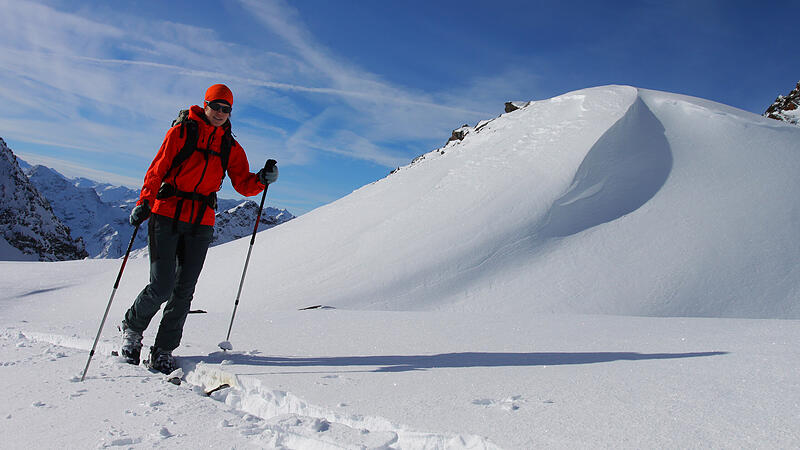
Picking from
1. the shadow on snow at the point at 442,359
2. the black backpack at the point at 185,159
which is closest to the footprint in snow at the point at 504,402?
the shadow on snow at the point at 442,359

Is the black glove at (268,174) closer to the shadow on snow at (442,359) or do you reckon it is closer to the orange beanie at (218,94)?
the orange beanie at (218,94)

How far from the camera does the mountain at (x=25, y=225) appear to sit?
142 meters

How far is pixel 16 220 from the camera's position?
151125mm

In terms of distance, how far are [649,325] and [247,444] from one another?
4.39 m

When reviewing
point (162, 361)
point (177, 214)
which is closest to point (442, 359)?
point (162, 361)

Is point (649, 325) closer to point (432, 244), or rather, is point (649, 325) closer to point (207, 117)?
point (207, 117)

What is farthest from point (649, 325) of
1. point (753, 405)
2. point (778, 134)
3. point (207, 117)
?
point (778, 134)

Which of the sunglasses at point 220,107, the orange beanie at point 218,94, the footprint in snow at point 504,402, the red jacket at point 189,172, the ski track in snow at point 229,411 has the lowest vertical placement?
the ski track in snow at point 229,411

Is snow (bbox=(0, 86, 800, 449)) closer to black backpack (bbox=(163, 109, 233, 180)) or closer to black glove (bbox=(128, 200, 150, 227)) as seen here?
black glove (bbox=(128, 200, 150, 227))

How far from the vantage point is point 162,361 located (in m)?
3.73

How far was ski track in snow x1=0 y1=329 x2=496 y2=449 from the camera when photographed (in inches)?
90.4

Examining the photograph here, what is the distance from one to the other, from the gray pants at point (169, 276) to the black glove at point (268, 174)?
0.75m

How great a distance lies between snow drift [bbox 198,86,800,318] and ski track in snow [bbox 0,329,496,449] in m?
6.13

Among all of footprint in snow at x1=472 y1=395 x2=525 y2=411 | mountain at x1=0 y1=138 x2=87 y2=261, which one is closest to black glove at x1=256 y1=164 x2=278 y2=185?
footprint in snow at x1=472 y1=395 x2=525 y2=411
